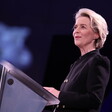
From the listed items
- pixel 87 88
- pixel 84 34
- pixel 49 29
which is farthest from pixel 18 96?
pixel 49 29

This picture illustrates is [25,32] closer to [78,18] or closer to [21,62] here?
[21,62]

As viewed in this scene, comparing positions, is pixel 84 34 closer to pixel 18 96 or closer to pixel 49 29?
pixel 18 96

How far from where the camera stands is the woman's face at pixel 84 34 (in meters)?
1.37

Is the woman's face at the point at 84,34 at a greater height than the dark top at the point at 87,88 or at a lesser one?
greater

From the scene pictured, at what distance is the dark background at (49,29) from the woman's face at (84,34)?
1015mm

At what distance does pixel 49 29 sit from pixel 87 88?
5.50 ft

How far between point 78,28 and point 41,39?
1.46 metres

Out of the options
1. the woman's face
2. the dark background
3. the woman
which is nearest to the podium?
the woman

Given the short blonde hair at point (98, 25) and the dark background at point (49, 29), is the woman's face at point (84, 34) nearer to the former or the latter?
the short blonde hair at point (98, 25)

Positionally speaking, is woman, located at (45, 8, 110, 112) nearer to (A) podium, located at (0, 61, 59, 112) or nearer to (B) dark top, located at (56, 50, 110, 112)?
(B) dark top, located at (56, 50, 110, 112)

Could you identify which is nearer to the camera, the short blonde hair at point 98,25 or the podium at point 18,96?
the podium at point 18,96

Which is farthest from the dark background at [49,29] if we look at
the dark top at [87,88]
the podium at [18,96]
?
the podium at [18,96]

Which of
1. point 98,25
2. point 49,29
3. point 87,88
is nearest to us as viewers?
point 87,88

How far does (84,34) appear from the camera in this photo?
1.37 metres
